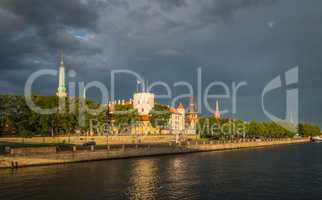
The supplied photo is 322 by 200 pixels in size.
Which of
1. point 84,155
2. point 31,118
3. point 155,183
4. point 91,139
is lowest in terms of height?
point 155,183

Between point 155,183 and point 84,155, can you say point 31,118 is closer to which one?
point 84,155

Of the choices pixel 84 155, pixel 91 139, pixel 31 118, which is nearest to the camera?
pixel 84 155

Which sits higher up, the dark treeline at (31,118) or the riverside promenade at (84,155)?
the dark treeline at (31,118)

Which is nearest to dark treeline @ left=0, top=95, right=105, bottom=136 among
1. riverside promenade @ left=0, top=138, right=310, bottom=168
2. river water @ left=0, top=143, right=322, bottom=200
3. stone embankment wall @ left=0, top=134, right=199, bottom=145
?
stone embankment wall @ left=0, top=134, right=199, bottom=145

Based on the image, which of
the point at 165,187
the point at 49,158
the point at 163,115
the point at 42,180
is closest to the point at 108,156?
the point at 49,158

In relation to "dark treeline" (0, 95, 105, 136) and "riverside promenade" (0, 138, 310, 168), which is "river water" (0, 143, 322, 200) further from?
"dark treeline" (0, 95, 105, 136)

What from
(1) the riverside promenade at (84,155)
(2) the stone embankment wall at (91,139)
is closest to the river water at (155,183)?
(1) the riverside promenade at (84,155)

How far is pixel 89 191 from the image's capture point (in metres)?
45.8

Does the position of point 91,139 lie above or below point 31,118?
below

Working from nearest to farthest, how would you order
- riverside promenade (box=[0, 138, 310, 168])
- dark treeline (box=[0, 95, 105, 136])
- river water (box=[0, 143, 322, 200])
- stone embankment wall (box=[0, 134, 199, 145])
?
river water (box=[0, 143, 322, 200]) < riverside promenade (box=[0, 138, 310, 168]) < stone embankment wall (box=[0, 134, 199, 145]) < dark treeline (box=[0, 95, 105, 136])

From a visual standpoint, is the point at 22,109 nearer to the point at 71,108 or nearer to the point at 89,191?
the point at 71,108

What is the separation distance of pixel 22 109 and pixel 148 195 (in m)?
76.8

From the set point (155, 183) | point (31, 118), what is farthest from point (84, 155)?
point (31, 118)

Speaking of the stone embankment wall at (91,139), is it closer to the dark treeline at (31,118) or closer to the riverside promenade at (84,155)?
the dark treeline at (31,118)
